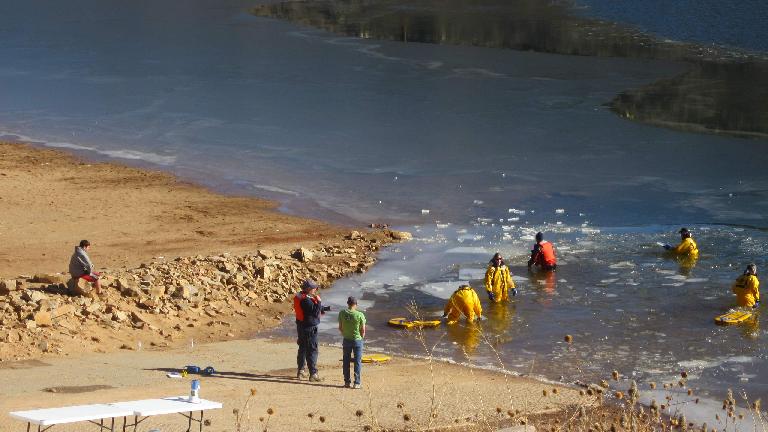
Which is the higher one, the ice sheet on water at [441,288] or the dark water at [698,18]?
the dark water at [698,18]

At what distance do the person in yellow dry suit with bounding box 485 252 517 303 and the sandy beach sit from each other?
9.60ft

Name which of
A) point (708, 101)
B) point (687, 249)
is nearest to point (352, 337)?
point (687, 249)

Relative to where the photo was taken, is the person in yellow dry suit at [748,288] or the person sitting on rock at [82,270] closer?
the person sitting on rock at [82,270]

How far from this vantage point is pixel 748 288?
1973cm

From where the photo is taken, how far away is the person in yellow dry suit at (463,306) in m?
19.1

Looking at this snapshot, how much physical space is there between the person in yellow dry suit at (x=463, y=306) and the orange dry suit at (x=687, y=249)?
17.4ft

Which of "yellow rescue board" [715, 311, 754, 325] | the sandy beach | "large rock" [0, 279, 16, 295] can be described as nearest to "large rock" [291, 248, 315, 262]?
the sandy beach

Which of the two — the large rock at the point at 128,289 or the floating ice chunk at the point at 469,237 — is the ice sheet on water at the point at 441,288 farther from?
the large rock at the point at 128,289

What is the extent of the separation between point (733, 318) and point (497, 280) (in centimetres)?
366

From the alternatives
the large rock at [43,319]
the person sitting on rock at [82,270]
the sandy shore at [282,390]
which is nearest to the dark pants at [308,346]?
the sandy shore at [282,390]

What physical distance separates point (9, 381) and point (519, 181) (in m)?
17.1

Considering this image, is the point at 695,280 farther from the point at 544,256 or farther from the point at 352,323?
the point at 352,323

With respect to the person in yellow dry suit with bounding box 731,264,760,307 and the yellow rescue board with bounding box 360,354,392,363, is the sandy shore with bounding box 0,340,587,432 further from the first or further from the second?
the person in yellow dry suit with bounding box 731,264,760,307

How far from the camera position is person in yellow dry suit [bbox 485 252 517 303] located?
20281mm
